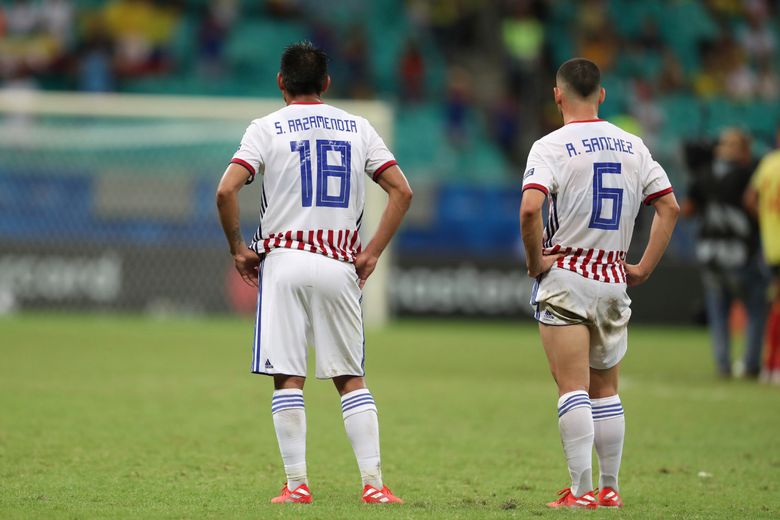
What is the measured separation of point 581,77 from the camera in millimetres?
5781

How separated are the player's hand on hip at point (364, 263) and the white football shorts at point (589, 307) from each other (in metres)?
0.78

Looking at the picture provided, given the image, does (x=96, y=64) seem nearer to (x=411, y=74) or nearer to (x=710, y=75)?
(x=411, y=74)

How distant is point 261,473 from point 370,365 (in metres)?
6.93

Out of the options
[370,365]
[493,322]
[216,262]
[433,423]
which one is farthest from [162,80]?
[433,423]

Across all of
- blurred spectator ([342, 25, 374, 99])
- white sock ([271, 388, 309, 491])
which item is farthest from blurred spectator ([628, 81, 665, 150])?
white sock ([271, 388, 309, 491])

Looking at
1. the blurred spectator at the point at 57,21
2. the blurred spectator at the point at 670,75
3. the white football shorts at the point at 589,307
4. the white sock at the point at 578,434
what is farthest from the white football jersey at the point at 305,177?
the blurred spectator at the point at 670,75

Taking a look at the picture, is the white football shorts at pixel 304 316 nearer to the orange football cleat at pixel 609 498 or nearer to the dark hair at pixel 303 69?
the dark hair at pixel 303 69

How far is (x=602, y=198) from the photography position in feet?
19.1

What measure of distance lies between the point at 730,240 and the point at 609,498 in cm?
738

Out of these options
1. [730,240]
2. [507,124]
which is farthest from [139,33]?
[730,240]

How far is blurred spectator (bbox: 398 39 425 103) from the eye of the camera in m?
24.6

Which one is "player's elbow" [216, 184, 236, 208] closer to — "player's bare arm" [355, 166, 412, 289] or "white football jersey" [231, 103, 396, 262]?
"white football jersey" [231, 103, 396, 262]

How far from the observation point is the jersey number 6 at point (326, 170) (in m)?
5.75

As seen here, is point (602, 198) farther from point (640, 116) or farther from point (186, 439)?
point (640, 116)
